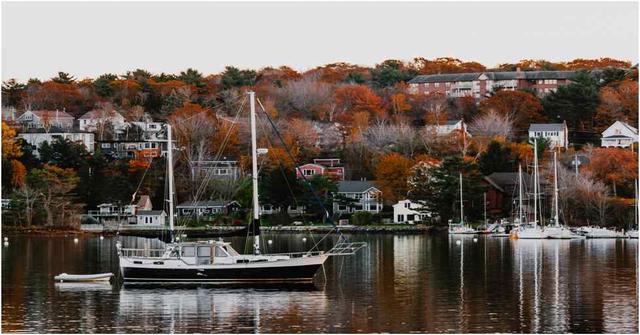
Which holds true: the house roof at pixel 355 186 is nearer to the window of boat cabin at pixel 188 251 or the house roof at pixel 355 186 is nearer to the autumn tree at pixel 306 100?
the autumn tree at pixel 306 100

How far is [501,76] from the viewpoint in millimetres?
138500

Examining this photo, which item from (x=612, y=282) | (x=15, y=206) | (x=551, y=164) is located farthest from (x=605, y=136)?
(x=612, y=282)

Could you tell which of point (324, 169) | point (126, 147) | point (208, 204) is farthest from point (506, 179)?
point (126, 147)

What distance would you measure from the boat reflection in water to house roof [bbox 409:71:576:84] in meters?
98.3

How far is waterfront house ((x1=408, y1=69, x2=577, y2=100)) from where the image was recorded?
13612 centimetres

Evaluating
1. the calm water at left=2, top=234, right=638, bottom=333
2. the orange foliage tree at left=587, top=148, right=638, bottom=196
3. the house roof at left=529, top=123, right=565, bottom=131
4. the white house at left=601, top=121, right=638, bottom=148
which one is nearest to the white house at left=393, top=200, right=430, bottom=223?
the orange foliage tree at left=587, top=148, right=638, bottom=196

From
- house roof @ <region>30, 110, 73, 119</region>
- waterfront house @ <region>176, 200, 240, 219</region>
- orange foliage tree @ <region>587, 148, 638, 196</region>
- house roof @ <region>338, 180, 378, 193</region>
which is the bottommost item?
waterfront house @ <region>176, 200, 240, 219</region>

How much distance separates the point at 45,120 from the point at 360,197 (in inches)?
1355

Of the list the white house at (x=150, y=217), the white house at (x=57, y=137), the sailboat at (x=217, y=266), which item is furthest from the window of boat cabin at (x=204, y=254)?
the white house at (x=57, y=137)

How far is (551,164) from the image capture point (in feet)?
306

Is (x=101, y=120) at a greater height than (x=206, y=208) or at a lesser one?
greater

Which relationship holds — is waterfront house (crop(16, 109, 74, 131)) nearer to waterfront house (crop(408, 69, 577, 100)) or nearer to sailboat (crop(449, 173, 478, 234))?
waterfront house (crop(408, 69, 577, 100))

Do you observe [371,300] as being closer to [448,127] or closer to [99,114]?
[448,127]

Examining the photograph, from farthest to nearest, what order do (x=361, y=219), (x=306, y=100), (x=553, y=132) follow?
(x=306, y=100) < (x=553, y=132) < (x=361, y=219)
